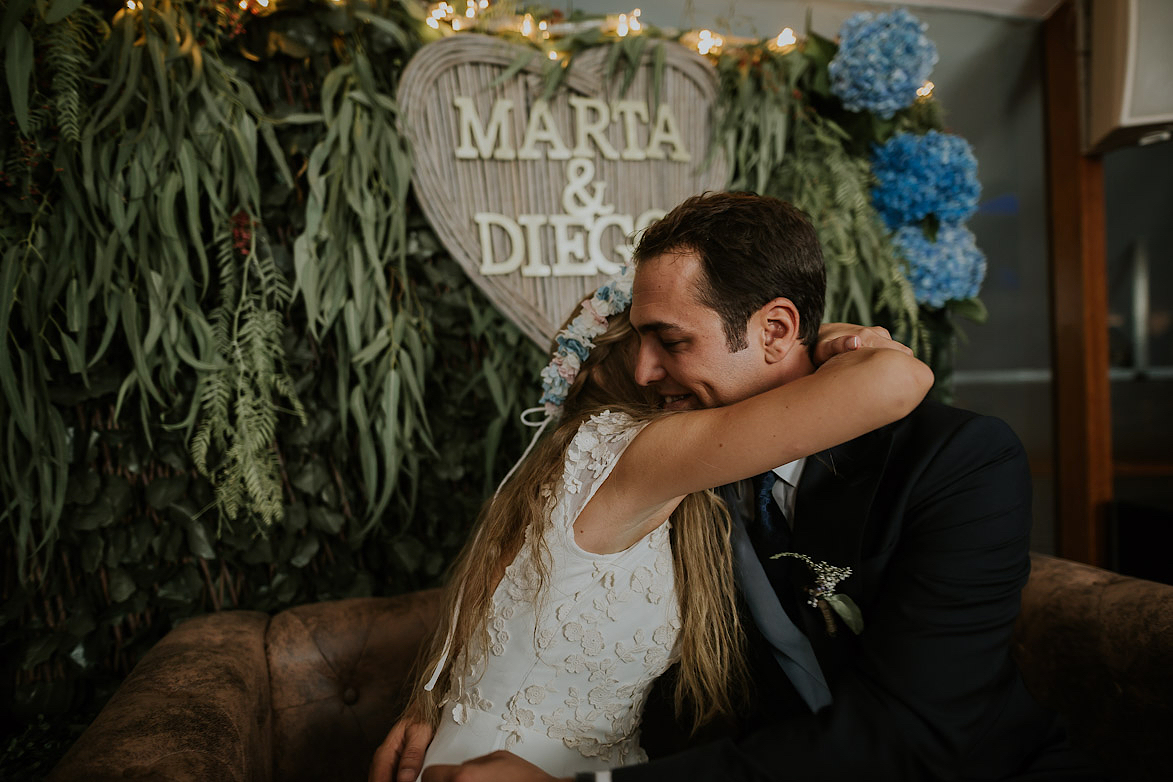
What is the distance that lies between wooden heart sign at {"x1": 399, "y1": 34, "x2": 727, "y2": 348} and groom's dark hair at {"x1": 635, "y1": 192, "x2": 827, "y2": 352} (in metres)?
0.78

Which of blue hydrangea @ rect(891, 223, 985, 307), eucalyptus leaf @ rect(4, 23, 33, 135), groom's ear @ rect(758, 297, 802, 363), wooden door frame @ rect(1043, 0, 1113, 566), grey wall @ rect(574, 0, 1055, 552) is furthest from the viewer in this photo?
grey wall @ rect(574, 0, 1055, 552)

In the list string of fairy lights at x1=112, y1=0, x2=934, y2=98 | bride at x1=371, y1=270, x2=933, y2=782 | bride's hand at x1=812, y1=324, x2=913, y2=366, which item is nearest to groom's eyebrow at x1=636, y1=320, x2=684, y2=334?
bride at x1=371, y1=270, x2=933, y2=782

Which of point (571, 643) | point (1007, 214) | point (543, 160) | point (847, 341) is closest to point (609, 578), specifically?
point (571, 643)

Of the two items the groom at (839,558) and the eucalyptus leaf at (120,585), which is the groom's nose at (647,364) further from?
the eucalyptus leaf at (120,585)

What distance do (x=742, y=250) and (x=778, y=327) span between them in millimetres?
157

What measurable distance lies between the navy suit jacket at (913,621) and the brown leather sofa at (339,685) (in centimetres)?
31

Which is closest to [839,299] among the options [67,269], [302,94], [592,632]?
[592,632]

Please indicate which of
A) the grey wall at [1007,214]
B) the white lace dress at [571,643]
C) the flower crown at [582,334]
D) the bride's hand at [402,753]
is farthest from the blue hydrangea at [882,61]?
the bride's hand at [402,753]

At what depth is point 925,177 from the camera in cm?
212

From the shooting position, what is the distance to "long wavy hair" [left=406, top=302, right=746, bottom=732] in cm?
114

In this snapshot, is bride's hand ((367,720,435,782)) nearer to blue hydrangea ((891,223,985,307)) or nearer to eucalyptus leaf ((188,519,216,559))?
eucalyptus leaf ((188,519,216,559))

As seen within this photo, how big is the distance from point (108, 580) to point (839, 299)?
7.40ft

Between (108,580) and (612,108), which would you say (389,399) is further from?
(612,108)

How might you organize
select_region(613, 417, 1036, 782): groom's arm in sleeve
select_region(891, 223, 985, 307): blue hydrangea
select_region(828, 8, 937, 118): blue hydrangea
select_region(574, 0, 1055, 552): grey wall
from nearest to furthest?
select_region(613, 417, 1036, 782): groom's arm in sleeve
select_region(828, 8, 937, 118): blue hydrangea
select_region(891, 223, 985, 307): blue hydrangea
select_region(574, 0, 1055, 552): grey wall
